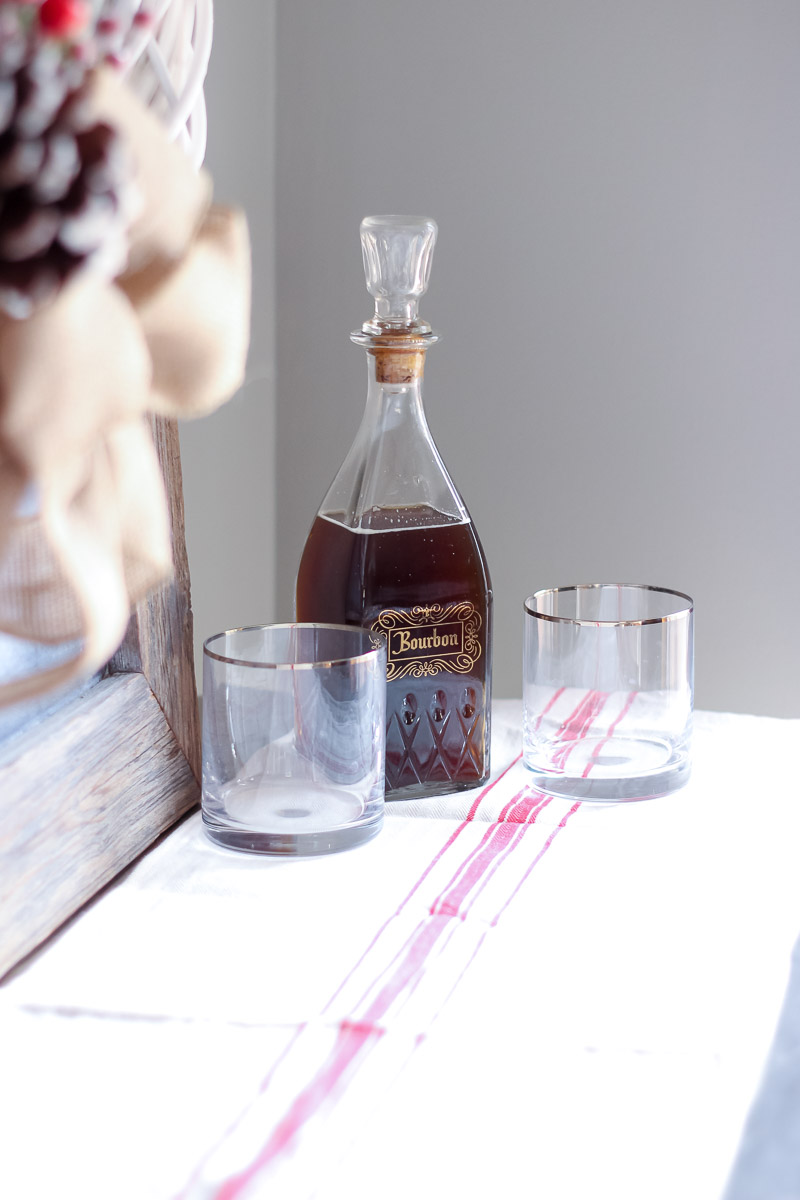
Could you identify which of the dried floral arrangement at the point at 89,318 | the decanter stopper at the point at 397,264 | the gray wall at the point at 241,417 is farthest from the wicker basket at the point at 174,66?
the gray wall at the point at 241,417

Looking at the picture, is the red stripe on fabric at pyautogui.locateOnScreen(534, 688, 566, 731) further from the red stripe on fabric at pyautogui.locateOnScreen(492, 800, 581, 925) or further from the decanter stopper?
the decanter stopper

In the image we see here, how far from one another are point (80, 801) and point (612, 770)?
0.27 meters

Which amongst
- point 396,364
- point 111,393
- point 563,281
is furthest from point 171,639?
point 563,281

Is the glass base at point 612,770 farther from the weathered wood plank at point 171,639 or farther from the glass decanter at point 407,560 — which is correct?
the weathered wood plank at point 171,639

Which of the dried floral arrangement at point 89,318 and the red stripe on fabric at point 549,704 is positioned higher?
the dried floral arrangement at point 89,318

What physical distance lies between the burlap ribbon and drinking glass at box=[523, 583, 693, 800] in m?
0.28

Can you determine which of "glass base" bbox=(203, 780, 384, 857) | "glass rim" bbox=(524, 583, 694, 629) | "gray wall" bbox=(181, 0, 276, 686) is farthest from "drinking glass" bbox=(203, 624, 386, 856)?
"gray wall" bbox=(181, 0, 276, 686)

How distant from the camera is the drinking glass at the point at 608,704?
1.99ft

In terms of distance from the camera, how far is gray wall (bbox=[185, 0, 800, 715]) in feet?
2.82

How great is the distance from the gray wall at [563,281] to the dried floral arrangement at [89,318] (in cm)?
48

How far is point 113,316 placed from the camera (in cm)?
31

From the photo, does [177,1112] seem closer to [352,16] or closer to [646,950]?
[646,950]

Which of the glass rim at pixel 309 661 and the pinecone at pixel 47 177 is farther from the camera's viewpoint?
the glass rim at pixel 309 661

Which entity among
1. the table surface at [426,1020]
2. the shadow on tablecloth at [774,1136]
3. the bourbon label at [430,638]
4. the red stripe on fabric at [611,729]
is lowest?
the shadow on tablecloth at [774,1136]
